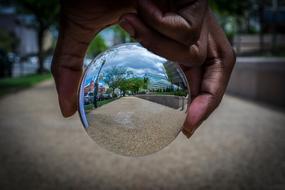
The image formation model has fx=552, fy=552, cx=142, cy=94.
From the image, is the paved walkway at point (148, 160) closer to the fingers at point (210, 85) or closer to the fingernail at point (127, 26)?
the fingers at point (210, 85)

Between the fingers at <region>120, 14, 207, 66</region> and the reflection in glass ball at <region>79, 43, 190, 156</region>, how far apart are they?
94 mm

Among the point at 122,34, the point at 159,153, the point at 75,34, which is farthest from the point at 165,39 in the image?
the point at 159,153

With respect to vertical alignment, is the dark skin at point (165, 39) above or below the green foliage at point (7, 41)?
above

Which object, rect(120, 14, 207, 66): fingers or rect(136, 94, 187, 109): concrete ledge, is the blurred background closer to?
rect(136, 94, 187, 109): concrete ledge

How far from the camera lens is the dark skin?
824mm

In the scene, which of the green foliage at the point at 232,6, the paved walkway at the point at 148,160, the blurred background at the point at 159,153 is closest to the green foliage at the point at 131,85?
the blurred background at the point at 159,153

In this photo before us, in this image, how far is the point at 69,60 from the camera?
950 millimetres

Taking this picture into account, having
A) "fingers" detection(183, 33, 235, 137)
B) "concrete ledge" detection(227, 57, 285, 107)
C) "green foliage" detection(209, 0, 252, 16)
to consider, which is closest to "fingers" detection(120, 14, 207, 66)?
"fingers" detection(183, 33, 235, 137)

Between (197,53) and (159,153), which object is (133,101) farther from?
(159,153)

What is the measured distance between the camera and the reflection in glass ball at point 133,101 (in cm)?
99

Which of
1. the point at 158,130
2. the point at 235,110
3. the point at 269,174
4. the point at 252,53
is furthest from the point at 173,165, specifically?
the point at 252,53

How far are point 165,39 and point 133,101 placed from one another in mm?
180

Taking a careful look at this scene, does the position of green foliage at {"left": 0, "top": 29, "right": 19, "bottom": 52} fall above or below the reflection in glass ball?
below

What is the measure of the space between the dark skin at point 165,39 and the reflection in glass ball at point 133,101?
28mm
